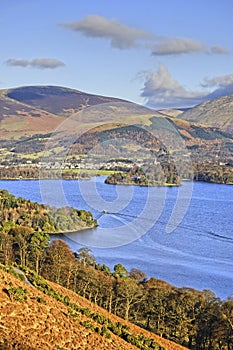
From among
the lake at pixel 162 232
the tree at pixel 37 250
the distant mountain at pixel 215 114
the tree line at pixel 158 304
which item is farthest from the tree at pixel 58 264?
the distant mountain at pixel 215 114

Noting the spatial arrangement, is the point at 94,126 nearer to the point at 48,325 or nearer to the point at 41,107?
the point at 48,325

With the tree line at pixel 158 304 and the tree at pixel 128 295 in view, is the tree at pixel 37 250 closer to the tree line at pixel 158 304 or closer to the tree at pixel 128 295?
the tree line at pixel 158 304

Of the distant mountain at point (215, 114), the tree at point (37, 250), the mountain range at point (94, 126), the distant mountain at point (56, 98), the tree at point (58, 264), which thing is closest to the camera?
the tree at point (58, 264)

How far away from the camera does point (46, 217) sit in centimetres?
3081

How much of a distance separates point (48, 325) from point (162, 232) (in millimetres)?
21442

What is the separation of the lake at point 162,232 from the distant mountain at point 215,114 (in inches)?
3723

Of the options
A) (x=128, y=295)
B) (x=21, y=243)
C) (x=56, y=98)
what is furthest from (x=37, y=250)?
(x=56, y=98)

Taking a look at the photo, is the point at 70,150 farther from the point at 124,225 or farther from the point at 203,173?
the point at 124,225

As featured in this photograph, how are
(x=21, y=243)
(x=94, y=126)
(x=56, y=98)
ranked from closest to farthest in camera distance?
(x=21, y=243) → (x=94, y=126) → (x=56, y=98)

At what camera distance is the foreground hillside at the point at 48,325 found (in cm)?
678

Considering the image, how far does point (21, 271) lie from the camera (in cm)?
1131

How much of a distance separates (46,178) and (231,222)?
22.6 metres

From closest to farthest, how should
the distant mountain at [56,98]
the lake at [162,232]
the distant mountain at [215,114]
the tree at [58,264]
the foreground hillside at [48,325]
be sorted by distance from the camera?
the foreground hillside at [48,325] < the tree at [58,264] < the lake at [162,232] < the distant mountain at [215,114] < the distant mountain at [56,98]

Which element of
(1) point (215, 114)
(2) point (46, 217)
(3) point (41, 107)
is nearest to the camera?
(2) point (46, 217)
